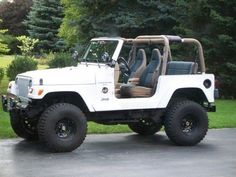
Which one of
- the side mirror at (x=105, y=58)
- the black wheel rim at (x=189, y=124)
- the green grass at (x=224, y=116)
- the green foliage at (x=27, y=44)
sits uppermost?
the green foliage at (x=27, y=44)

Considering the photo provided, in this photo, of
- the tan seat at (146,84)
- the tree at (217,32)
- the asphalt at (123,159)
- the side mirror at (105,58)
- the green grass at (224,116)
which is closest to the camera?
the asphalt at (123,159)

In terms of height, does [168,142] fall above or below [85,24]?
below

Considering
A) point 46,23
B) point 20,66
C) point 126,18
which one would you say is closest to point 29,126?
point 126,18

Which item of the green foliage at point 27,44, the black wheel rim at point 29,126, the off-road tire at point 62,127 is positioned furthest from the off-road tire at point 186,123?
the green foliage at point 27,44

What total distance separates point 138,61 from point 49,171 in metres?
4.17

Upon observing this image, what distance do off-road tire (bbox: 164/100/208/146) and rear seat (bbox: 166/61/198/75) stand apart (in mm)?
610

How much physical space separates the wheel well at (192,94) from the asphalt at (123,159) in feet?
2.78

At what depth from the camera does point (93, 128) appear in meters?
12.4

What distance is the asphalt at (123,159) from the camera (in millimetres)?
8023

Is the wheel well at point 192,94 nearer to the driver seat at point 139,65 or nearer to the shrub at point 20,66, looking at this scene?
the driver seat at point 139,65

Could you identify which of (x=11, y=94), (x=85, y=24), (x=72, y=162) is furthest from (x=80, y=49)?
(x=72, y=162)

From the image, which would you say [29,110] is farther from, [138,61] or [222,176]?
[222,176]

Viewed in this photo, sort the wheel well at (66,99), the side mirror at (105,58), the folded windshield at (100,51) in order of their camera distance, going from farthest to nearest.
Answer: the folded windshield at (100,51)
the side mirror at (105,58)
the wheel well at (66,99)

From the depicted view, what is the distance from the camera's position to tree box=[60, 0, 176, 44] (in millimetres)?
22875
